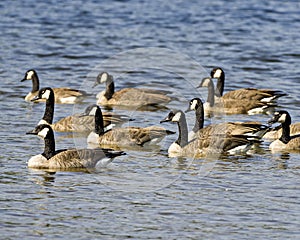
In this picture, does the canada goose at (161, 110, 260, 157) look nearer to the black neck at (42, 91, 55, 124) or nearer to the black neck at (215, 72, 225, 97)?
the black neck at (42, 91, 55, 124)

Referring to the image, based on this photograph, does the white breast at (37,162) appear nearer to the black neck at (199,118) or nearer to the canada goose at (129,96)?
the black neck at (199,118)

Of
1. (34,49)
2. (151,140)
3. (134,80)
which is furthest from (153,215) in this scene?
(34,49)

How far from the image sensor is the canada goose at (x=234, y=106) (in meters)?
18.6

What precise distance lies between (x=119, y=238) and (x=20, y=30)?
20379mm

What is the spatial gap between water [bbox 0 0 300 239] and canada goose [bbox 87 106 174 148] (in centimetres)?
29

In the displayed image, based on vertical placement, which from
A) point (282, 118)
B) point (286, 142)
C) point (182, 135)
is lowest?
point (286, 142)

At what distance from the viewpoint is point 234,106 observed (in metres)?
18.8

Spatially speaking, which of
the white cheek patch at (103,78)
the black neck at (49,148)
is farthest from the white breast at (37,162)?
the white cheek patch at (103,78)

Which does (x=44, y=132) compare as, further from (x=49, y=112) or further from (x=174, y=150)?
(x=49, y=112)

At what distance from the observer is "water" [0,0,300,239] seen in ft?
34.0

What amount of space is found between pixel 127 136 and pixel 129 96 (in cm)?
422

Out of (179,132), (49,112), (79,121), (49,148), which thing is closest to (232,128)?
(179,132)

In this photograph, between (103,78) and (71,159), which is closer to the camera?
(71,159)

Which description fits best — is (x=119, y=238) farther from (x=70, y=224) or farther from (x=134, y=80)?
(x=134, y=80)
